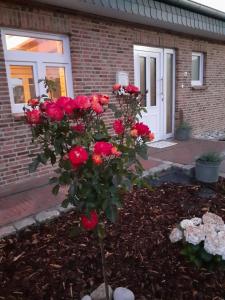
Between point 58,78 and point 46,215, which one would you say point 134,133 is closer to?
point 46,215

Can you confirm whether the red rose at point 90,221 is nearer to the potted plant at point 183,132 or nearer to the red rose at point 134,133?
the red rose at point 134,133

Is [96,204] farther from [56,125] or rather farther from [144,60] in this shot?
[144,60]

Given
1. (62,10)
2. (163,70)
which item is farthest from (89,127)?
(163,70)

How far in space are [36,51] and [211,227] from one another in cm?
337

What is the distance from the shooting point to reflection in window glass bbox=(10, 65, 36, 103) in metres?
3.72

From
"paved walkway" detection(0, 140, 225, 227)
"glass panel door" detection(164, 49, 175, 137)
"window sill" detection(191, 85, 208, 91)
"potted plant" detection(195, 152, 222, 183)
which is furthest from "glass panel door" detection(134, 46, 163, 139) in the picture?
"potted plant" detection(195, 152, 222, 183)

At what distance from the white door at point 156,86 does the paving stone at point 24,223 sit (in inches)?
146

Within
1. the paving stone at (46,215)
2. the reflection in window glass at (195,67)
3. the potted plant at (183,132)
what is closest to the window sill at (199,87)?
the reflection in window glass at (195,67)

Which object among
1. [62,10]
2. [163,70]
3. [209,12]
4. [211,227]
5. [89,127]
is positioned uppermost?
[209,12]

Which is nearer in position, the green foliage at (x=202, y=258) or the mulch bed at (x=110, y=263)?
the mulch bed at (x=110, y=263)

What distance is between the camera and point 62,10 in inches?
155

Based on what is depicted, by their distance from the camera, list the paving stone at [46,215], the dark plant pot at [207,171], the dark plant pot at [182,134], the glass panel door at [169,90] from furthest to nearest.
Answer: the dark plant pot at [182,134] → the glass panel door at [169,90] → the dark plant pot at [207,171] → the paving stone at [46,215]

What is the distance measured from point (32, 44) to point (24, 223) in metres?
2.61

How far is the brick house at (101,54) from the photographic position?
365 cm
